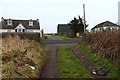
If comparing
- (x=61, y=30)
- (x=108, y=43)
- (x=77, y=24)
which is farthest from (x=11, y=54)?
(x=61, y=30)

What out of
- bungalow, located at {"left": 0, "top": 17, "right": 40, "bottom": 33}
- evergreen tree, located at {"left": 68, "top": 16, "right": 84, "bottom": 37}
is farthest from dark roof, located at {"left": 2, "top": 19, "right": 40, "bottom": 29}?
evergreen tree, located at {"left": 68, "top": 16, "right": 84, "bottom": 37}

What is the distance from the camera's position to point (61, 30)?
67.5m

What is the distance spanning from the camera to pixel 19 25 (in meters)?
37.1

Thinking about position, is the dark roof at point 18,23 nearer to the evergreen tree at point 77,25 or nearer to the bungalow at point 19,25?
the bungalow at point 19,25

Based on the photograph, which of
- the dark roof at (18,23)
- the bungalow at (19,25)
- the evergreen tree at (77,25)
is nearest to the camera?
the evergreen tree at (77,25)

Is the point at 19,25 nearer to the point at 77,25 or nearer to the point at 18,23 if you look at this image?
the point at 18,23

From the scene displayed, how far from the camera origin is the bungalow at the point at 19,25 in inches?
1458

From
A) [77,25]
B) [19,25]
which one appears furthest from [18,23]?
[77,25]

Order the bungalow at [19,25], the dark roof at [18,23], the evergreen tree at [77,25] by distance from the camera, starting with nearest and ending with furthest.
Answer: the evergreen tree at [77,25] → the bungalow at [19,25] → the dark roof at [18,23]

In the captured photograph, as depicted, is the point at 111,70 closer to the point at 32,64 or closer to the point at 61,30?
the point at 32,64

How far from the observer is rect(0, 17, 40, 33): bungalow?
121 ft

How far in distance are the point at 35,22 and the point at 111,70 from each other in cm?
3615

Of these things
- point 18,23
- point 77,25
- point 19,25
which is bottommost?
point 77,25

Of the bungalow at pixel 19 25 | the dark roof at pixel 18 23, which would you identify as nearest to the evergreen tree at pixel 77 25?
the bungalow at pixel 19 25
